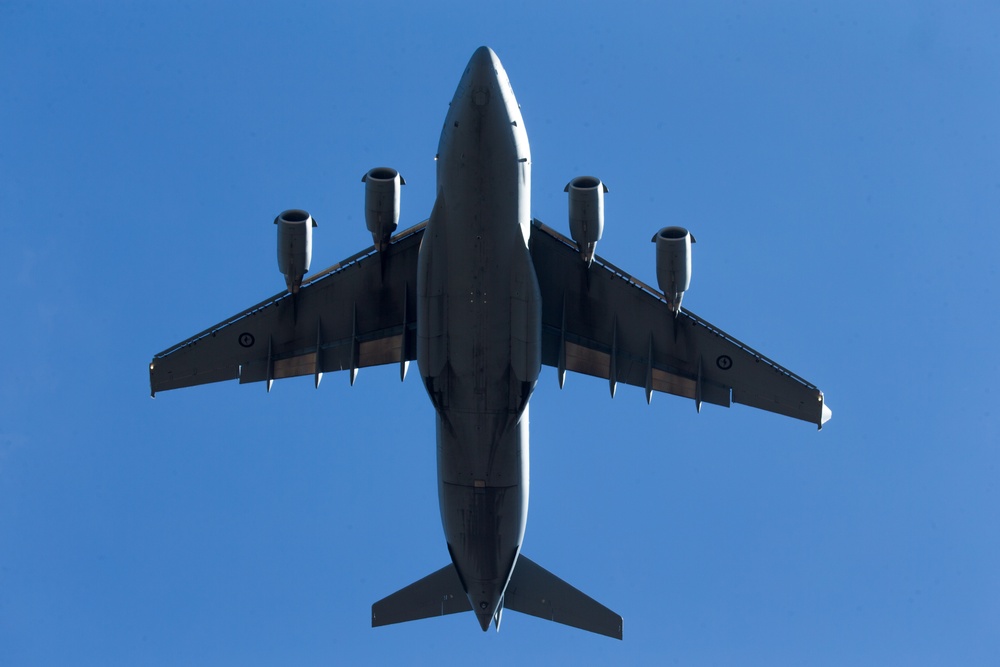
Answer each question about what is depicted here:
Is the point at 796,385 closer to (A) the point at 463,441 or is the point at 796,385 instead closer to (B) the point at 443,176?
(A) the point at 463,441

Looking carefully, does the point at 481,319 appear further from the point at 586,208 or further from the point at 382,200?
the point at 382,200

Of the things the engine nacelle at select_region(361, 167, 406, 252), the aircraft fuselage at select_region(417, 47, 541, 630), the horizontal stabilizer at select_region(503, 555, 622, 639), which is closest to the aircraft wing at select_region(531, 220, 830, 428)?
the aircraft fuselage at select_region(417, 47, 541, 630)

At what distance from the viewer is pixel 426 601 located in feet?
102

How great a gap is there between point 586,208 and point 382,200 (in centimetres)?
440

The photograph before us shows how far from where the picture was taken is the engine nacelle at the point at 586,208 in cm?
2702

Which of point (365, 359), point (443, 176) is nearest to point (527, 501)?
point (365, 359)

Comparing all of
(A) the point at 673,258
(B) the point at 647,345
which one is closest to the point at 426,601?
(B) the point at 647,345

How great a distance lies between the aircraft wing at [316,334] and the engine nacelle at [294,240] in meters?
1.54

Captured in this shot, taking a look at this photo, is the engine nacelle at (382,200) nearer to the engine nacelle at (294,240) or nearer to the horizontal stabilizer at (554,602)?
the engine nacelle at (294,240)

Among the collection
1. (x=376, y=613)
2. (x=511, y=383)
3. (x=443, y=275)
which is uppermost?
(x=443, y=275)

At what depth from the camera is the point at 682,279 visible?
27438 millimetres

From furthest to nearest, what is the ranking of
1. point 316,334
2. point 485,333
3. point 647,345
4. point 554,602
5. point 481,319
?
point 554,602, point 316,334, point 647,345, point 485,333, point 481,319

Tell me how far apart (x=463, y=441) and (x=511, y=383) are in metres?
1.83

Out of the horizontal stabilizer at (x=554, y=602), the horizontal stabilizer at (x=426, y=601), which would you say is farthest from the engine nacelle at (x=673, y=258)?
the horizontal stabilizer at (x=426, y=601)
